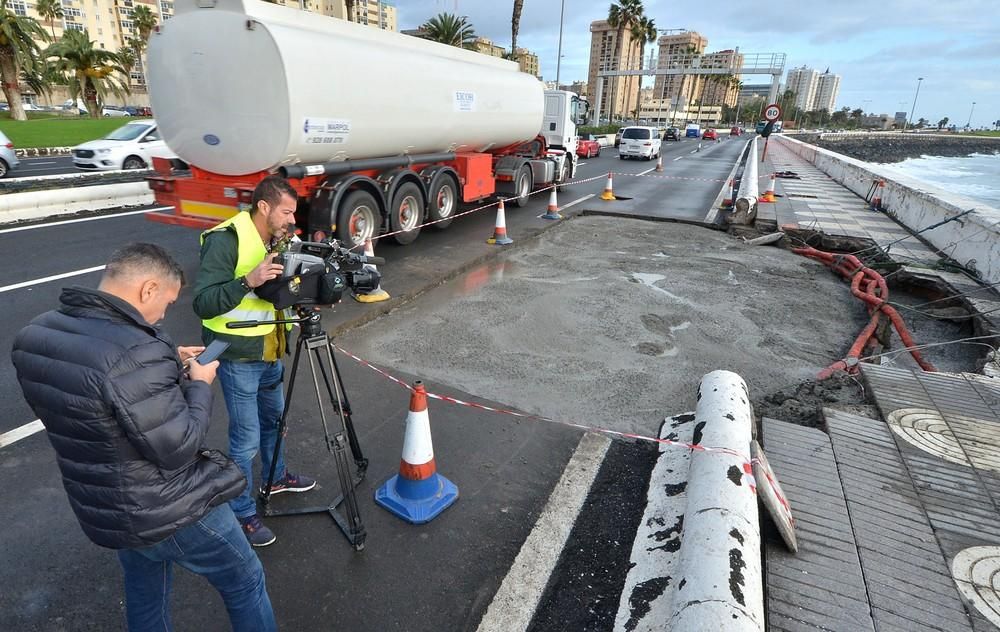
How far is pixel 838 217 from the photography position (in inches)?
505

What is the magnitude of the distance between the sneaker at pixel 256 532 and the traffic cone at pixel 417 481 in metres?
0.64

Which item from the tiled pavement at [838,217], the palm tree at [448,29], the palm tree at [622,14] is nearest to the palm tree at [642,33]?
the palm tree at [622,14]

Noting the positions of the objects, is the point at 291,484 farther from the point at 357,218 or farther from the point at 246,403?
the point at 357,218

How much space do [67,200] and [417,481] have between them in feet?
37.8

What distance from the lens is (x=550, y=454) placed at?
Answer: 395 centimetres

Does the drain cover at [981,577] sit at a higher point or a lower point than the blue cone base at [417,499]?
higher

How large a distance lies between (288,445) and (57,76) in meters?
48.5

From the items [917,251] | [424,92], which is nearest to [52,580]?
[424,92]

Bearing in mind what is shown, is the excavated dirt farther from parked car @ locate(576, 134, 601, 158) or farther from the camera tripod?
parked car @ locate(576, 134, 601, 158)

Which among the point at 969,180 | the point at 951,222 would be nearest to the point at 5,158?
the point at 951,222

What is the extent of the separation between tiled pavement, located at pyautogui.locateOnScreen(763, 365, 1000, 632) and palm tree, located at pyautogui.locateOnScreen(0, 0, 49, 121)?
38.9m

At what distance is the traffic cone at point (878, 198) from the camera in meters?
14.2

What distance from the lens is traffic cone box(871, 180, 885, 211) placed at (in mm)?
14172

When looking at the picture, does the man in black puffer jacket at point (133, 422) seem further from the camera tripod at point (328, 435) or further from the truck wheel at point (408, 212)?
the truck wheel at point (408, 212)
